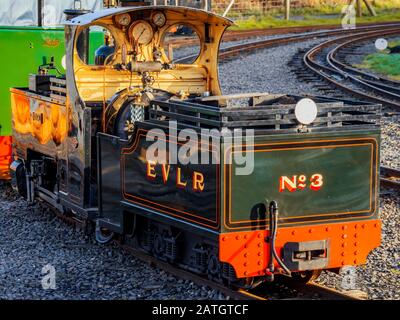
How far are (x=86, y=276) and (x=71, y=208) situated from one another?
131 cm

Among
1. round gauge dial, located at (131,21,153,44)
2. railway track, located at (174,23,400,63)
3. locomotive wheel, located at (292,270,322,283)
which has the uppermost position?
round gauge dial, located at (131,21,153,44)

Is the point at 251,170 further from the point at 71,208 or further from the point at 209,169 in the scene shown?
the point at 71,208

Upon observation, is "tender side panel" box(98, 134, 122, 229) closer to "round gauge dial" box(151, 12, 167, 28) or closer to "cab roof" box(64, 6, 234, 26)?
"cab roof" box(64, 6, 234, 26)

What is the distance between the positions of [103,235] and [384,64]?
15.3 metres

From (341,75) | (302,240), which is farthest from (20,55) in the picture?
(341,75)

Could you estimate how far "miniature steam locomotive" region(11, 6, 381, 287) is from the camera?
6.98 meters

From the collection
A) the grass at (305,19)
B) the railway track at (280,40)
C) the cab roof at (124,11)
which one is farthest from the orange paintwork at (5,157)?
the grass at (305,19)

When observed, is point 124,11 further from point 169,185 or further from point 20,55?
point 20,55

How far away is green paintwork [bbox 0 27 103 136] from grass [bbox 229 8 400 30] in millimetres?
21059

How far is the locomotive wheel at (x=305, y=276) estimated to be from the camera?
24.9 feet

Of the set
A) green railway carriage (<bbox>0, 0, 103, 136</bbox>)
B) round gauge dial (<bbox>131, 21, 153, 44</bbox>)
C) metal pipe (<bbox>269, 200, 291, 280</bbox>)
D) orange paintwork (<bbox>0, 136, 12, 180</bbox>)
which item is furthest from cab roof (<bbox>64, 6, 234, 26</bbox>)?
orange paintwork (<bbox>0, 136, 12, 180</bbox>)

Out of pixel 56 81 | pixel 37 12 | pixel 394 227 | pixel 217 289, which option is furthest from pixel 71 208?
pixel 37 12

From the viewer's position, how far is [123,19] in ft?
29.5

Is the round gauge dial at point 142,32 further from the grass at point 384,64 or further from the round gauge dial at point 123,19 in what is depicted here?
the grass at point 384,64
